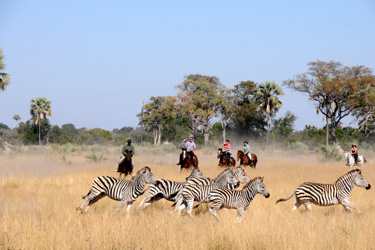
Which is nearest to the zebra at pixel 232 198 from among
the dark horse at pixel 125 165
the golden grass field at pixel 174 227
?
the golden grass field at pixel 174 227

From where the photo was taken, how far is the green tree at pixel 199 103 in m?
64.1

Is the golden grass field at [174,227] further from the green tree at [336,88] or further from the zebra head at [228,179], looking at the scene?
the green tree at [336,88]

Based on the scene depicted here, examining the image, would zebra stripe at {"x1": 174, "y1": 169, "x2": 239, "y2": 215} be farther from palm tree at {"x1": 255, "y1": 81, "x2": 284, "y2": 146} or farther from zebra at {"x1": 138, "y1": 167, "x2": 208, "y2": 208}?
palm tree at {"x1": 255, "y1": 81, "x2": 284, "y2": 146}

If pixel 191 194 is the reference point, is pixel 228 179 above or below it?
above

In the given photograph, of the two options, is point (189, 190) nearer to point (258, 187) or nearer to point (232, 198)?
point (232, 198)

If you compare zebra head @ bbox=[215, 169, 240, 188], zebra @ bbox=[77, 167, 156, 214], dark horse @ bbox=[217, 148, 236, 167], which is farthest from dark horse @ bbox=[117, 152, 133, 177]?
zebra head @ bbox=[215, 169, 240, 188]

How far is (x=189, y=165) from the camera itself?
22.3 meters

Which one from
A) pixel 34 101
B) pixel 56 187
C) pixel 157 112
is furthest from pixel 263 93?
pixel 56 187

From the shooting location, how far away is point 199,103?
65000 millimetres

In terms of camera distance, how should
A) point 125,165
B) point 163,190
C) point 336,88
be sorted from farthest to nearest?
point 336,88, point 125,165, point 163,190

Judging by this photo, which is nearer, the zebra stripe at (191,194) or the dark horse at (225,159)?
the zebra stripe at (191,194)

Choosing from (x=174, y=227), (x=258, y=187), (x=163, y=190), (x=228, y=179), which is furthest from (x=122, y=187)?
(x=258, y=187)

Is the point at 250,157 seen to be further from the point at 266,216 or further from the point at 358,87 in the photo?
the point at 358,87

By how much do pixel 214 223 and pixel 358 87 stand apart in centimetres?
4724
